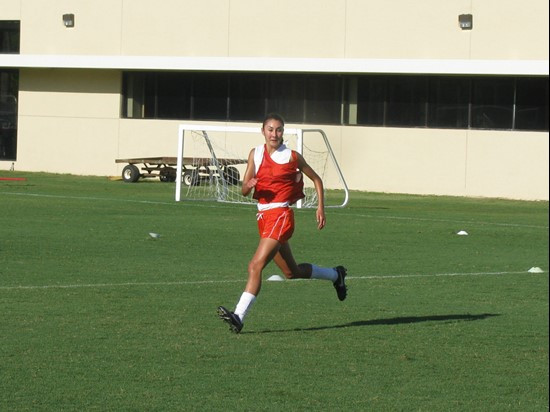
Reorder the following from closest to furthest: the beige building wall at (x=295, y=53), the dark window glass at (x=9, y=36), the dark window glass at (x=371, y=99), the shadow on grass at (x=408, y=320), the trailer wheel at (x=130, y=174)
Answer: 1. the shadow on grass at (x=408, y=320)
2. the beige building wall at (x=295, y=53)
3. the dark window glass at (x=371, y=99)
4. the trailer wheel at (x=130, y=174)
5. the dark window glass at (x=9, y=36)

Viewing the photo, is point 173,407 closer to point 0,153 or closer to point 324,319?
point 324,319

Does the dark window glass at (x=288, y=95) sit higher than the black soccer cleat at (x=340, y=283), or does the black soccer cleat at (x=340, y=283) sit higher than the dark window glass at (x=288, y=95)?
the dark window glass at (x=288, y=95)

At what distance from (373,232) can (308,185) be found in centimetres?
1263

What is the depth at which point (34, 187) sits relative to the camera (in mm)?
34062

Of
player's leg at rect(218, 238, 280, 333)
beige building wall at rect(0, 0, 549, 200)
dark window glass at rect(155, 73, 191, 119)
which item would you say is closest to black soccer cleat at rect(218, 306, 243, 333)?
player's leg at rect(218, 238, 280, 333)

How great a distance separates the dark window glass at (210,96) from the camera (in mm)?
39344

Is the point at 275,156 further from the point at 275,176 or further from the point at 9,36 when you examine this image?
the point at 9,36

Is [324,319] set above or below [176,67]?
below

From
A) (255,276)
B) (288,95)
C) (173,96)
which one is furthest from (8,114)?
(255,276)

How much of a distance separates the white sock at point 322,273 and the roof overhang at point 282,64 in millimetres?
21358

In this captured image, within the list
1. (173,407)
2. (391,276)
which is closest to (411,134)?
(391,276)

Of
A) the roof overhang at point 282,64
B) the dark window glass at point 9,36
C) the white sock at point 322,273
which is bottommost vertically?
the white sock at point 322,273

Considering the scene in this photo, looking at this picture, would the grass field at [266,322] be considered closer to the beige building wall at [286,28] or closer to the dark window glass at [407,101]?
the beige building wall at [286,28]

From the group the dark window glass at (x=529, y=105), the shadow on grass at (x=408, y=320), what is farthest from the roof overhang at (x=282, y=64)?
the shadow on grass at (x=408, y=320)
